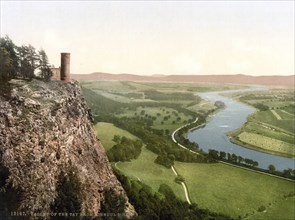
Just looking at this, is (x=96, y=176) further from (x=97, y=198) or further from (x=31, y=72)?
(x=31, y=72)

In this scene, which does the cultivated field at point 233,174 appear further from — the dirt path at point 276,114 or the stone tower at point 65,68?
the stone tower at point 65,68

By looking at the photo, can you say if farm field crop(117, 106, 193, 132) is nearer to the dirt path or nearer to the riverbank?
the riverbank

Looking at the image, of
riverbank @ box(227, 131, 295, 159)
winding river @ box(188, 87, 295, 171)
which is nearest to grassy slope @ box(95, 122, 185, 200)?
winding river @ box(188, 87, 295, 171)

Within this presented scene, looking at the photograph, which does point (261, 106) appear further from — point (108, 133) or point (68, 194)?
point (68, 194)

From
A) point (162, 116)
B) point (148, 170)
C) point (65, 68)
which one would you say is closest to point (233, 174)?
point (148, 170)

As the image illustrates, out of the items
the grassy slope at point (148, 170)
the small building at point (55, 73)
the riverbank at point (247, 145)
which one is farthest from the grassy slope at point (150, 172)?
the riverbank at point (247, 145)
